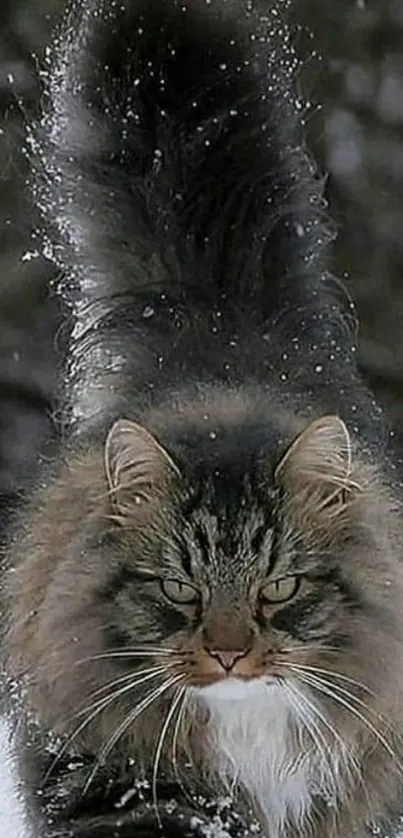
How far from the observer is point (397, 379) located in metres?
5.26

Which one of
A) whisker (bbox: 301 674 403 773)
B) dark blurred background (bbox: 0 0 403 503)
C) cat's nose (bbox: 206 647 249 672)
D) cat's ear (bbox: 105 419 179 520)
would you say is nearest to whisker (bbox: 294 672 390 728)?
whisker (bbox: 301 674 403 773)

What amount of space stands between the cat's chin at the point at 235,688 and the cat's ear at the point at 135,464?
0.22 metres

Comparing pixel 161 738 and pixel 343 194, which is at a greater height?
pixel 343 194

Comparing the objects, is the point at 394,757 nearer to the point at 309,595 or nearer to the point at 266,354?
the point at 309,595

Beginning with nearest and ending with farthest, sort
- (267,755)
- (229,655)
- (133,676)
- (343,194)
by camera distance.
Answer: (229,655) < (133,676) < (267,755) < (343,194)

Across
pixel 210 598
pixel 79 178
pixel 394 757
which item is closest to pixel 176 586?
pixel 210 598

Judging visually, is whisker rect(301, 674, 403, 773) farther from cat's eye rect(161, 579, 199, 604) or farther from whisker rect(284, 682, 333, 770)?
cat's eye rect(161, 579, 199, 604)

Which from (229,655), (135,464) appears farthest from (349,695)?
(135,464)

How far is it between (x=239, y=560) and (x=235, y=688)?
140 mm

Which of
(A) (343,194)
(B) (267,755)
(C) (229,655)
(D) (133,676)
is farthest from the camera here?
(A) (343,194)

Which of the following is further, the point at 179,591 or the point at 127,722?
the point at 127,722

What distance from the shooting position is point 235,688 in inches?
83.4

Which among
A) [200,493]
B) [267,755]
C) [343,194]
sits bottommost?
[267,755]

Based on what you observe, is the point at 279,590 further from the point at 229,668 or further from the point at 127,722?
the point at 127,722
